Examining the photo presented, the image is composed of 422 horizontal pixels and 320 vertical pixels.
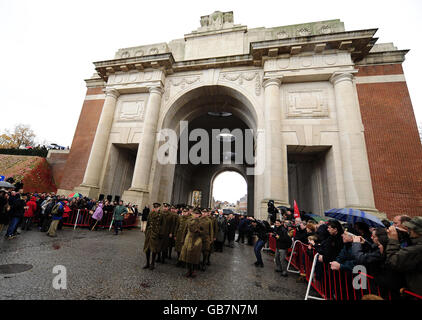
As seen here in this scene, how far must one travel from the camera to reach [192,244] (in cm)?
490

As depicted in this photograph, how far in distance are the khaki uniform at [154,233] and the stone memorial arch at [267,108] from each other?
696cm

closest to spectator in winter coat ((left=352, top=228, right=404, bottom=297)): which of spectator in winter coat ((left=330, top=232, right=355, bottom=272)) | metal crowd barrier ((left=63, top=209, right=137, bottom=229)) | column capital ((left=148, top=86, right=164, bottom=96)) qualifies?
spectator in winter coat ((left=330, top=232, right=355, bottom=272))

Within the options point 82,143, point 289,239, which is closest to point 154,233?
point 289,239

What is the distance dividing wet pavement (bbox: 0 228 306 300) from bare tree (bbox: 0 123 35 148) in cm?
4714

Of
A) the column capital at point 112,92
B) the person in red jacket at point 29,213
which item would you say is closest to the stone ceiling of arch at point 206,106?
the column capital at point 112,92

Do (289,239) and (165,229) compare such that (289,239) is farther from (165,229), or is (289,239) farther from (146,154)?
(146,154)

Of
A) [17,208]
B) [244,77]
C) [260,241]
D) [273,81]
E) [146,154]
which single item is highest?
[244,77]

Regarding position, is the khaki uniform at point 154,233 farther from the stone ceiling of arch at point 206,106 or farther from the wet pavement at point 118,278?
the stone ceiling of arch at point 206,106

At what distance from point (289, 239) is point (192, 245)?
9.86 ft

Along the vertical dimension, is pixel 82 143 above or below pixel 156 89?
below
